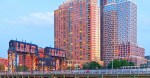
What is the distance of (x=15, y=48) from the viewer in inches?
5522

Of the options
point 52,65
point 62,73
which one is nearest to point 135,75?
point 62,73

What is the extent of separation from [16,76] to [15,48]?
27.1 meters

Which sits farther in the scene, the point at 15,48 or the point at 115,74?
the point at 15,48

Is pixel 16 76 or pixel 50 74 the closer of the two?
pixel 50 74

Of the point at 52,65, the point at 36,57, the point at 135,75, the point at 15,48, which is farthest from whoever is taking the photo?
the point at 52,65

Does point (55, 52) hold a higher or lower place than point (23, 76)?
higher

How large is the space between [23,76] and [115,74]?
38.1m

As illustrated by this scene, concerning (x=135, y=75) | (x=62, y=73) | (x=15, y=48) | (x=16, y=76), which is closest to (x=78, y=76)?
(x=62, y=73)

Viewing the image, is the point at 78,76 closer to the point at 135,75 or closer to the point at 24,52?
the point at 135,75

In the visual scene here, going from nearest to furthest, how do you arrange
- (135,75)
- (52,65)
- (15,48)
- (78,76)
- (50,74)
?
(135,75) → (78,76) → (50,74) → (15,48) → (52,65)

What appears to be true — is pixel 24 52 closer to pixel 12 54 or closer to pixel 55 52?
pixel 12 54

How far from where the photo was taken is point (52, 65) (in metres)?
174

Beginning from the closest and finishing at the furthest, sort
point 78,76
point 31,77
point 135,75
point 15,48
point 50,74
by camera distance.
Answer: point 135,75
point 78,76
point 50,74
point 31,77
point 15,48

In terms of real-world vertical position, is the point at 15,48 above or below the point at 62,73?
above
